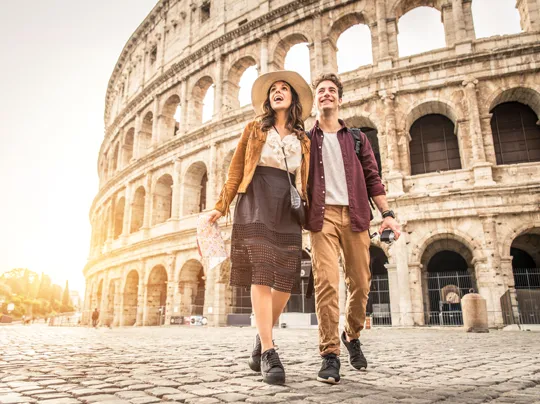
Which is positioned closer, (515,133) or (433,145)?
(515,133)

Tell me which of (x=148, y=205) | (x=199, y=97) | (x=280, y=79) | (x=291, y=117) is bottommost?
(x=291, y=117)

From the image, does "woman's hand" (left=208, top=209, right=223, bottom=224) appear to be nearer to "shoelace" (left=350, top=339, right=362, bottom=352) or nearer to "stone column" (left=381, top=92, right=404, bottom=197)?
"shoelace" (left=350, top=339, right=362, bottom=352)

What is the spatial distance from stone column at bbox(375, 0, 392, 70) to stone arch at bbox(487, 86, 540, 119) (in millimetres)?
3682

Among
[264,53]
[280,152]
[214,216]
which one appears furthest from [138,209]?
[280,152]

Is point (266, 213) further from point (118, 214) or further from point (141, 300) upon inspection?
point (118, 214)

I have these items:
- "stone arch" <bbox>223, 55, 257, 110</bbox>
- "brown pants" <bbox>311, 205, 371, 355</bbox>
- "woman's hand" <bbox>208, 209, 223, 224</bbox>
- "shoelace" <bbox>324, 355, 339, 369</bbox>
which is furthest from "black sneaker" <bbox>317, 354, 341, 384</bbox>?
"stone arch" <bbox>223, 55, 257, 110</bbox>

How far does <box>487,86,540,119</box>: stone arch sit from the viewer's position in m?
13.2

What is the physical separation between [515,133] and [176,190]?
46.2 ft

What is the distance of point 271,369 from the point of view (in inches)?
97.5

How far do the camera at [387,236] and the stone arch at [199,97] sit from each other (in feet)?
58.8

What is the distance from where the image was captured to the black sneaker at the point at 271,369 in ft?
7.97

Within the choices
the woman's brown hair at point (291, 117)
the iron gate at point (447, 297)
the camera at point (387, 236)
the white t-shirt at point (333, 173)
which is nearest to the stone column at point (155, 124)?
the iron gate at point (447, 297)

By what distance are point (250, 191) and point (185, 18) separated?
2189 cm

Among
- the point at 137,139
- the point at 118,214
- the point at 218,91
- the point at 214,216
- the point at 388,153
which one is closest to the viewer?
the point at 214,216
